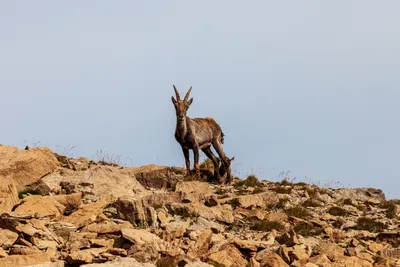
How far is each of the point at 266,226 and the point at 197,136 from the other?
8593 mm

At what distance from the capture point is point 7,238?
1130 centimetres

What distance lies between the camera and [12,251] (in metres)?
10.9

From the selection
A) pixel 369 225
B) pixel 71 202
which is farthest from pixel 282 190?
pixel 71 202

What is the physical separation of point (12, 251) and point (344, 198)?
603 inches

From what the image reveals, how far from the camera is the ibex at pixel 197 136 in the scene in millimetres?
23078

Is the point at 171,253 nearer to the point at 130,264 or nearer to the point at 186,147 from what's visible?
the point at 130,264

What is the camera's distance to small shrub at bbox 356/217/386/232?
58.9 ft

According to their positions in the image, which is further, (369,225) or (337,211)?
(337,211)

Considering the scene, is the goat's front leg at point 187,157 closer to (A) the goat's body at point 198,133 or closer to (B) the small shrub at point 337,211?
(A) the goat's body at point 198,133

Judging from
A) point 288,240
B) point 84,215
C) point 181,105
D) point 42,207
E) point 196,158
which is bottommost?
point 288,240

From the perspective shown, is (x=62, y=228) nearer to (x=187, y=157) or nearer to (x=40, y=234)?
(x=40, y=234)

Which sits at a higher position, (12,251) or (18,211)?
(18,211)

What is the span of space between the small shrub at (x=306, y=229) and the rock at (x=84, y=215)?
5223 millimetres

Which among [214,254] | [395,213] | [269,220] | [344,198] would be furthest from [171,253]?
[344,198]
